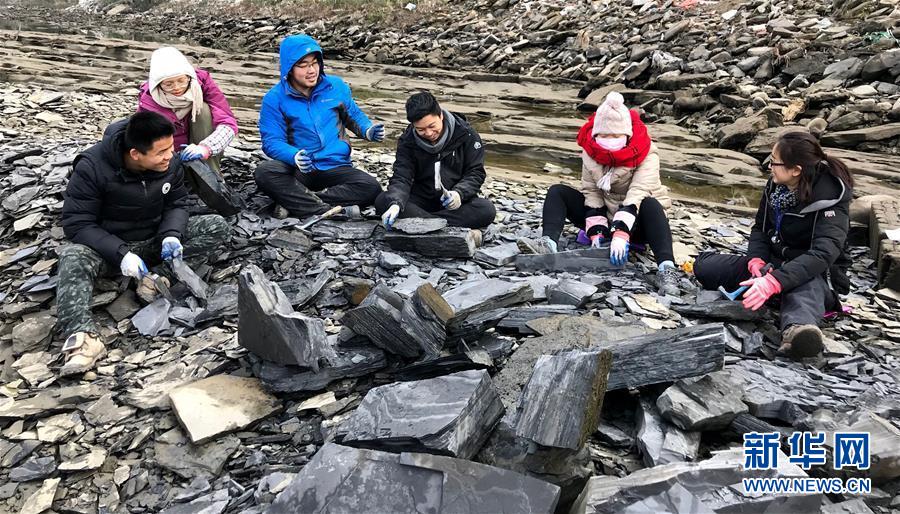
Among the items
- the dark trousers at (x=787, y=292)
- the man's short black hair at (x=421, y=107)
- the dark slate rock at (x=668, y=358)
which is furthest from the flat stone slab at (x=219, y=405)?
the dark trousers at (x=787, y=292)

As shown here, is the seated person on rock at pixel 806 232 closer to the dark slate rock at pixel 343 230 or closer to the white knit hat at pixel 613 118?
the white knit hat at pixel 613 118

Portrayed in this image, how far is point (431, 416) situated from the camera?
8.55ft

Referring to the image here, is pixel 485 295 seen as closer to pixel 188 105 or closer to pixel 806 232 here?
pixel 806 232

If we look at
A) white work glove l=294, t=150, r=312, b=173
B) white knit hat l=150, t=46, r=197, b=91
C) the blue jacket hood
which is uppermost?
the blue jacket hood

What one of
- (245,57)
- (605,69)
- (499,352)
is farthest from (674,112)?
(245,57)

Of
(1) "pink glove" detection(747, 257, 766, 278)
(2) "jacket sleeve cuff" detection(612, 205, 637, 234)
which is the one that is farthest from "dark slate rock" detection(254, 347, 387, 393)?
(1) "pink glove" detection(747, 257, 766, 278)

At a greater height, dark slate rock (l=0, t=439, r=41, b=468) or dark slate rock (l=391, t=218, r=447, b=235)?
dark slate rock (l=391, t=218, r=447, b=235)

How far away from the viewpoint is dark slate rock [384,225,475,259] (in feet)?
16.3

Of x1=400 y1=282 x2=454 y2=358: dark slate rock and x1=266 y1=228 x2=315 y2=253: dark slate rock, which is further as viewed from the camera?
x1=266 y1=228 x2=315 y2=253: dark slate rock

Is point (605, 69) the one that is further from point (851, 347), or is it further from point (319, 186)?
point (851, 347)

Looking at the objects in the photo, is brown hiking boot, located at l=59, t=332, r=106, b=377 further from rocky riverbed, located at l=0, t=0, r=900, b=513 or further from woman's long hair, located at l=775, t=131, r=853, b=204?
woman's long hair, located at l=775, t=131, r=853, b=204

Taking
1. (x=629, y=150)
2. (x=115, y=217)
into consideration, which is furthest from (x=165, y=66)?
(x=629, y=150)

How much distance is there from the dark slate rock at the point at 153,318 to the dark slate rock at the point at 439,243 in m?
1.88

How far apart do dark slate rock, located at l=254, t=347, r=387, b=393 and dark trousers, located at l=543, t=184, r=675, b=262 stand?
2.57 metres
